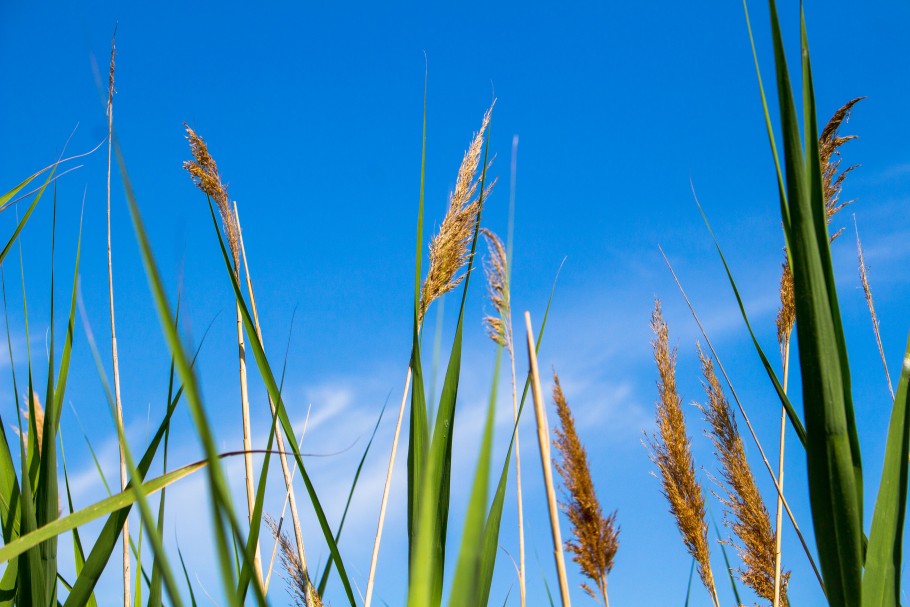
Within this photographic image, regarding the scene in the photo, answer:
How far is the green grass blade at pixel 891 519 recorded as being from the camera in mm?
946

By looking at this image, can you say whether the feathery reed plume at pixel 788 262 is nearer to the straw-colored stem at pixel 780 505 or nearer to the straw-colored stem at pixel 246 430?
the straw-colored stem at pixel 780 505

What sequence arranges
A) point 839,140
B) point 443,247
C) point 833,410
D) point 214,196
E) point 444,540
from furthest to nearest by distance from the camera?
point 214,196 → point 839,140 → point 443,247 → point 444,540 → point 833,410

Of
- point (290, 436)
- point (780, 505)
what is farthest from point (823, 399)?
point (780, 505)

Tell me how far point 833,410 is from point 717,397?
1.88m

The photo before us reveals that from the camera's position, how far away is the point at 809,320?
93cm

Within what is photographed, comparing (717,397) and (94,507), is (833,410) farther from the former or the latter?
(717,397)

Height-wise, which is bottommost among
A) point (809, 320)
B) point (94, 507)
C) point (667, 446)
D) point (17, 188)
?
point (94, 507)

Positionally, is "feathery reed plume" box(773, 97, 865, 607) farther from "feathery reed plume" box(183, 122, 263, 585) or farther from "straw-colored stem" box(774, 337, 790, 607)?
"feathery reed plume" box(183, 122, 263, 585)

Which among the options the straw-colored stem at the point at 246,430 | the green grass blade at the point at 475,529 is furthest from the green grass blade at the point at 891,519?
the straw-colored stem at the point at 246,430

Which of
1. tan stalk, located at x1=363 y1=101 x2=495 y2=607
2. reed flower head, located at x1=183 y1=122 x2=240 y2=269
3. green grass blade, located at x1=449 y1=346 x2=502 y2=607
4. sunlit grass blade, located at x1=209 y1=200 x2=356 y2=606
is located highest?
reed flower head, located at x1=183 y1=122 x2=240 y2=269

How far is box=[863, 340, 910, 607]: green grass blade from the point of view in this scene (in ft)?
3.10

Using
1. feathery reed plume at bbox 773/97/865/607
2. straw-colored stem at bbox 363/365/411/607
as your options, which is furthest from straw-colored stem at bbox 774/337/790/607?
straw-colored stem at bbox 363/365/411/607

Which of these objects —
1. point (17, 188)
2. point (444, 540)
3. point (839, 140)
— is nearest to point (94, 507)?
point (444, 540)

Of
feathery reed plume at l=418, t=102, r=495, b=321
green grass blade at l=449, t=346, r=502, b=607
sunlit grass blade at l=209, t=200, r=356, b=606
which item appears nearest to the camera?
green grass blade at l=449, t=346, r=502, b=607
